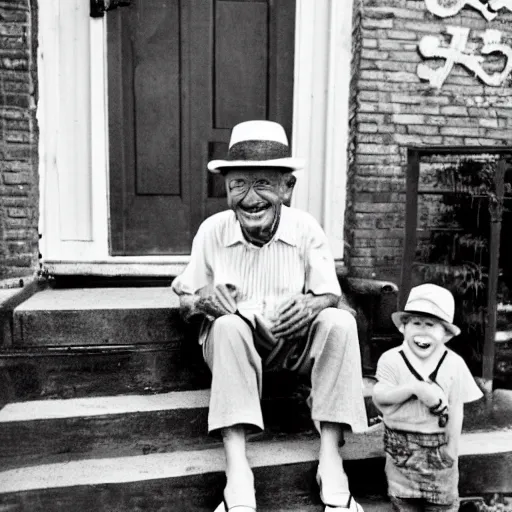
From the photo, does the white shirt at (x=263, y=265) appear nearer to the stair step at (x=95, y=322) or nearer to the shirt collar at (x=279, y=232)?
the shirt collar at (x=279, y=232)

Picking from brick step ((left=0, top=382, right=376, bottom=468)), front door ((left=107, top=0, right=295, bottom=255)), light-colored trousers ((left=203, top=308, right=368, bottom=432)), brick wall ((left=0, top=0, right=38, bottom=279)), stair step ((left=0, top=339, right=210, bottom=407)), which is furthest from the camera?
front door ((left=107, top=0, right=295, bottom=255))

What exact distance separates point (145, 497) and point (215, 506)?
0.98 ft

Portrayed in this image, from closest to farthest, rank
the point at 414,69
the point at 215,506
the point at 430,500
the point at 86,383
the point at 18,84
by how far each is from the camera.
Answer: the point at 430,500, the point at 215,506, the point at 86,383, the point at 18,84, the point at 414,69

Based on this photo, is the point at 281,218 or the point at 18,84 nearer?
the point at 281,218

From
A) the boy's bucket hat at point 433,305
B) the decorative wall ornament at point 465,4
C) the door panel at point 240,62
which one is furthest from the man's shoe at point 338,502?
the decorative wall ornament at point 465,4

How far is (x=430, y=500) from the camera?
2.23 m

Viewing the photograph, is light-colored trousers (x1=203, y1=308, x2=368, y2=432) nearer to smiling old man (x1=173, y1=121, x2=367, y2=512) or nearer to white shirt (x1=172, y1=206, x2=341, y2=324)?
smiling old man (x1=173, y1=121, x2=367, y2=512)

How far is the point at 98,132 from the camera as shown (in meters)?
3.73

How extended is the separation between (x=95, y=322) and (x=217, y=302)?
0.82 m

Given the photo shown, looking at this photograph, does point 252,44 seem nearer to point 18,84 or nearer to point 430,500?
point 18,84

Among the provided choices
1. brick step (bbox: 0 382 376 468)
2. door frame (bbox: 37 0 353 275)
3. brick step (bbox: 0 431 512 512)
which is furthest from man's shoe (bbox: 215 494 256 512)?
door frame (bbox: 37 0 353 275)

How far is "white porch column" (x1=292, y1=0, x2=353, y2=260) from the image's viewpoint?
151 inches

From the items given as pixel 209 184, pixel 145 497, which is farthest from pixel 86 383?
pixel 209 184

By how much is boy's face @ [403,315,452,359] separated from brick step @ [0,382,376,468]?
2.63 ft
